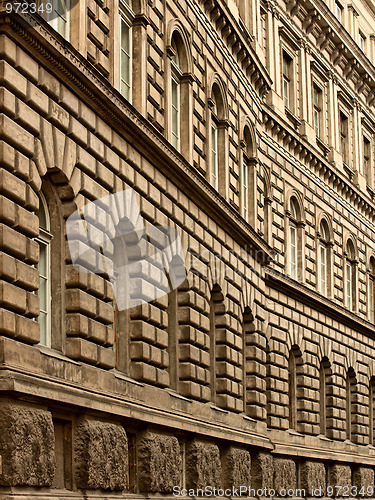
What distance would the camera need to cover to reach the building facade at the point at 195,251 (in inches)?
583

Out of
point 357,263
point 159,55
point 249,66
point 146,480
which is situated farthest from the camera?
point 357,263

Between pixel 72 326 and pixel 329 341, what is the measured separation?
717 inches

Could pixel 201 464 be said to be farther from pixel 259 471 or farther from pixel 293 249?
pixel 293 249

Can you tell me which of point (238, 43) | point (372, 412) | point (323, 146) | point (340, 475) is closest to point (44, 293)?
point (238, 43)

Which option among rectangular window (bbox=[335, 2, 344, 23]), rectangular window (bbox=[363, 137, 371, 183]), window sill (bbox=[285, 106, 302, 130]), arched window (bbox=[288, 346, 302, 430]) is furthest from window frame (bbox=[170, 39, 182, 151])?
rectangular window (bbox=[363, 137, 371, 183])

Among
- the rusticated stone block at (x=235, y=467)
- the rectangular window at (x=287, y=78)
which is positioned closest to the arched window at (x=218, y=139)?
the rusticated stone block at (x=235, y=467)

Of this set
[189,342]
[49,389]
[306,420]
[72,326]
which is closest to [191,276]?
[189,342]

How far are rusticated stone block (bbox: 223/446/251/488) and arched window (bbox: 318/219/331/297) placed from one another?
10.5m

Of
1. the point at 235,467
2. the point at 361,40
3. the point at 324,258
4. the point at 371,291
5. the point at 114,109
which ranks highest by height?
the point at 361,40

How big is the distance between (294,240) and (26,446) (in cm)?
1885

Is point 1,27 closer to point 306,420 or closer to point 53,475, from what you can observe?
point 53,475

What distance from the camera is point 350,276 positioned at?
3722cm

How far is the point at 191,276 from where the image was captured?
70.6 feet

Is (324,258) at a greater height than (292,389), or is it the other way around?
(324,258)
